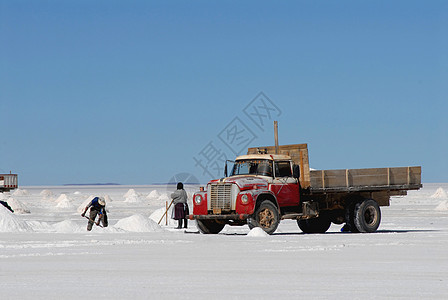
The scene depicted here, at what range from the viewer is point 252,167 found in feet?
83.6

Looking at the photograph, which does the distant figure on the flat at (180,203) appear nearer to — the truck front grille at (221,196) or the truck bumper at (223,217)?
the truck bumper at (223,217)

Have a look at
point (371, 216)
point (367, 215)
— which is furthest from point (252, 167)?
point (371, 216)

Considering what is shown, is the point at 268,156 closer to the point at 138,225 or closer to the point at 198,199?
the point at 198,199

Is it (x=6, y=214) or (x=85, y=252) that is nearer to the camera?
(x=85, y=252)

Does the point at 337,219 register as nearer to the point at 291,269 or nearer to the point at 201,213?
the point at 201,213

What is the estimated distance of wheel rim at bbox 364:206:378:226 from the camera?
1065 inches

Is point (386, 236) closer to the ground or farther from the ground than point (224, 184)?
closer to the ground

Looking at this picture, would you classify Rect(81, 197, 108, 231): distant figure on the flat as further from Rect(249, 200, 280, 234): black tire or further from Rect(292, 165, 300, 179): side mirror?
Rect(292, 165, 300, 179): side mirror

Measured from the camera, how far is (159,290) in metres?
10.9

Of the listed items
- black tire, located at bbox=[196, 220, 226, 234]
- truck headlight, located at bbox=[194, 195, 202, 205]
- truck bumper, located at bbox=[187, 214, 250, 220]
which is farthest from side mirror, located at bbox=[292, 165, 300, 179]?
black tire, located at bbox=[196, 220, 226, 234]

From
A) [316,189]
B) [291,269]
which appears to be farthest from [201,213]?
[291,269]

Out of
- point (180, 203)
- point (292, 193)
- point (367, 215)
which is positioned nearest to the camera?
point (292, 193)

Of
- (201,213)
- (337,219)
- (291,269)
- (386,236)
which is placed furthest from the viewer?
(337,219)

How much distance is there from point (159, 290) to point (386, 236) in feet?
46.9
